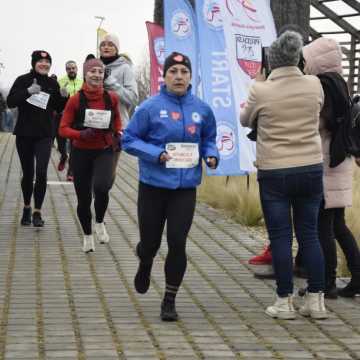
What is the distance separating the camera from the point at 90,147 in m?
9.22

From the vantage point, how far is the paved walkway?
5.87m

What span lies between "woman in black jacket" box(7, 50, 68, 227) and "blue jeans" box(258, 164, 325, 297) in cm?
419

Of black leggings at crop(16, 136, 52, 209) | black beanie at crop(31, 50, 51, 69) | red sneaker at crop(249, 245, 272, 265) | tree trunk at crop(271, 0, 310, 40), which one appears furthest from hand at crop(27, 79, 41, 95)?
tree trunk at crop(271, 0, 310, 40)

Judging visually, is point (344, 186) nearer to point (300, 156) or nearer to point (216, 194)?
point (300, 156)

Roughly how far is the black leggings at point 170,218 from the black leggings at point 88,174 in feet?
8.37

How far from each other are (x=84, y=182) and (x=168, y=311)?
2.92 metres

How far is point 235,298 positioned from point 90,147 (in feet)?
8.16

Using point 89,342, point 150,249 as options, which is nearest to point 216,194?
point 150,249

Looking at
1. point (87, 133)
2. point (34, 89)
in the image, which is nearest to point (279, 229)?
point (87, 133)

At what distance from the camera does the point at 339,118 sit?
7.13m

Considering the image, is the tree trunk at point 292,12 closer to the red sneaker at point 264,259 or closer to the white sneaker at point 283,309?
the red sneaker at point 264,259

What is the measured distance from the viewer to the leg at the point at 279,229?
6.76m

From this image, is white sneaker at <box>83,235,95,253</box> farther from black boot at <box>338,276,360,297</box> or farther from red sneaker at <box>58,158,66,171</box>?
red sneaker at <box>58,158,66,171</box>

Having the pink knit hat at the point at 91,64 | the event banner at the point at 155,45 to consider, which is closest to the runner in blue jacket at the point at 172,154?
the pink knit hat at the point at 91,64
